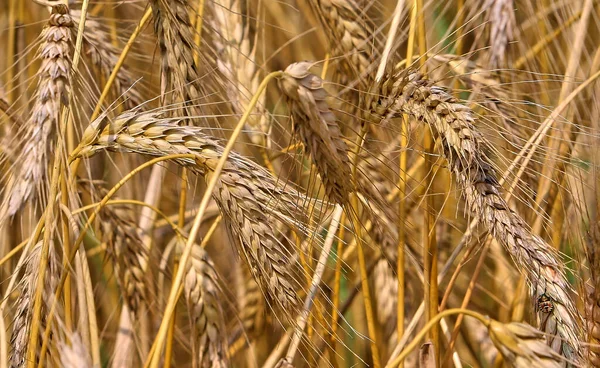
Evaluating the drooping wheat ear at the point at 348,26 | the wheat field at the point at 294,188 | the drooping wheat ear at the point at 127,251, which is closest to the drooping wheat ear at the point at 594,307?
the wheat field at the point at 294,188

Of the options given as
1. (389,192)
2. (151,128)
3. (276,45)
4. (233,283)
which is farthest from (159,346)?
(276,45)

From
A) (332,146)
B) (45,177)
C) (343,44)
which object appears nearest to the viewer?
(332,146)

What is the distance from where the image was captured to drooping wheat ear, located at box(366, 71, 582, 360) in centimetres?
91

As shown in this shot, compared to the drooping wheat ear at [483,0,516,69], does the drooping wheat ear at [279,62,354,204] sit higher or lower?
lower

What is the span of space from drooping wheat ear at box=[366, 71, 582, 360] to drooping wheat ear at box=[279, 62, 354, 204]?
0.46 feet

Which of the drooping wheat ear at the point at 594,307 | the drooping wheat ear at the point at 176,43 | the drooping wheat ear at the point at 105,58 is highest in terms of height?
the drooping wheat ear at the point at 176,43

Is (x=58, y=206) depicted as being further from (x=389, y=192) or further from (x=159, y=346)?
(x=389, y=192)

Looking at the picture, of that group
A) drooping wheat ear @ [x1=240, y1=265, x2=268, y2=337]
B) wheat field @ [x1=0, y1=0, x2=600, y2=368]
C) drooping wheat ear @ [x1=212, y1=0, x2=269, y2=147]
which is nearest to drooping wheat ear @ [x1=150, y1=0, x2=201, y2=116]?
wheat field @ [x1=0, y1=0, x2=600, y2=368]

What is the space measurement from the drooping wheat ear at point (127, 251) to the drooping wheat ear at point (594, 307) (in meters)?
0.77

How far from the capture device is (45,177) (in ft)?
3.22

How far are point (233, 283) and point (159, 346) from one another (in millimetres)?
1083

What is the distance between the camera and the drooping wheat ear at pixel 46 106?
0.97 metres

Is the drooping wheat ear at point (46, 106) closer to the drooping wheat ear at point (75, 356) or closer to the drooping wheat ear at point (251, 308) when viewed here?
the drooping wheat ear at point (75, 356)

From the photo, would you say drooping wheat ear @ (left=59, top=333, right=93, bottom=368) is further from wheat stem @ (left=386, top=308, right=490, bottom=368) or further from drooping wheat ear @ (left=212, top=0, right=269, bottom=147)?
drooping wheat ear @ (left=212, top=0, right=269, bottom=147)
